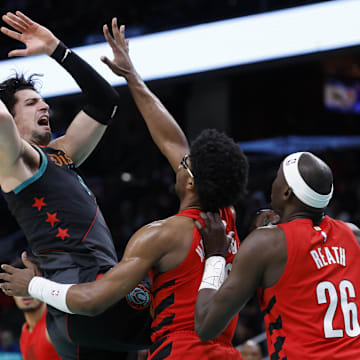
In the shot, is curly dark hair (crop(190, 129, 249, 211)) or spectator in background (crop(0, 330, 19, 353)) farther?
spectator in background (crop(0, 330, 19, 353))

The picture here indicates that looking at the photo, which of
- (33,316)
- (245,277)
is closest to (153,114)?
(245,277)

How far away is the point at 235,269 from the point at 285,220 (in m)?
0.37

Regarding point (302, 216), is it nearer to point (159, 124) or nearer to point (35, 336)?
point (159, 124)

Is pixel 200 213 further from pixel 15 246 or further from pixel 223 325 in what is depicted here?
pixel 15 246

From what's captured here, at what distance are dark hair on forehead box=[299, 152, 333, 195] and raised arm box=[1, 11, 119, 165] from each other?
58.5 inches

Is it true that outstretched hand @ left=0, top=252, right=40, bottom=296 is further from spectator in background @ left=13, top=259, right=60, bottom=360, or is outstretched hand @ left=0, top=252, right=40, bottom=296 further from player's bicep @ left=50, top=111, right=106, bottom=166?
A: spectator in background @ left=13, top=259, right=60, bottom=360

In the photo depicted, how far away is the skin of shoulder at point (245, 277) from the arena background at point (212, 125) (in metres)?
6.19

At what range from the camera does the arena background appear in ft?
34.0

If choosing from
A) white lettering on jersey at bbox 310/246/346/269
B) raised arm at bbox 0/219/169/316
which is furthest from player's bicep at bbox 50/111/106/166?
white lettering on jersey at bbox 310/246/346/269

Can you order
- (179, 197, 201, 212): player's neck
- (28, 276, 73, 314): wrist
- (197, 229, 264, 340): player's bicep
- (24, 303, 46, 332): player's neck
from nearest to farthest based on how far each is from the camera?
(197, 229, 264, 340): player's bicep → (28, 276, 73, 314): wrist → (179, 197, 201, 212): player's neck → (24, 303, 46, 332): player's neck

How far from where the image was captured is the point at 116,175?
13336 millimetres

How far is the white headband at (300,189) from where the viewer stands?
9.15ft

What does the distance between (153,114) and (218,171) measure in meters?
0.98

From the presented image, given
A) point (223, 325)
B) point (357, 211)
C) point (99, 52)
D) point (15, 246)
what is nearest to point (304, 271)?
point (223, 325)
